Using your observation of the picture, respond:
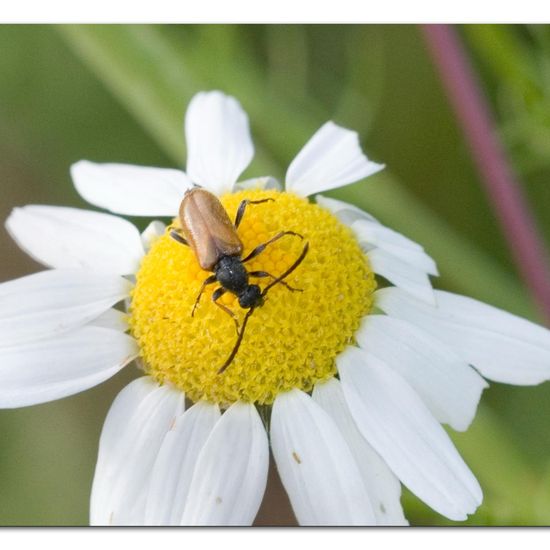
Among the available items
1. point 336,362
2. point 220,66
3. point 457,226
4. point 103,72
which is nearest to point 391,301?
point 336,362

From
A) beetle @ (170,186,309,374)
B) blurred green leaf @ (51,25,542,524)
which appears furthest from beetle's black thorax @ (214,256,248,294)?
blurred green leaf @ (51,25,542,524)

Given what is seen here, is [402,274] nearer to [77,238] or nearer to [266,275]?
[266,275]

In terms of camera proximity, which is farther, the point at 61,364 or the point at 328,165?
the point at 328,165

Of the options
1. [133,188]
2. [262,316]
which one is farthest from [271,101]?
[262,316]

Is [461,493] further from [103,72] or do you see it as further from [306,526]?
[103,72]

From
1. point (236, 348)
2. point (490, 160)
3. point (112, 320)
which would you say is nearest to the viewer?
point (236, 348)

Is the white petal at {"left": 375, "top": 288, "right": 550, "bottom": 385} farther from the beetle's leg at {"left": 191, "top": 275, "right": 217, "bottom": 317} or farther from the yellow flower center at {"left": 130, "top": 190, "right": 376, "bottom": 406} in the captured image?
the beetle's leg at {"left": 191, "top": 275, "right": 217, "bottom": 317}
